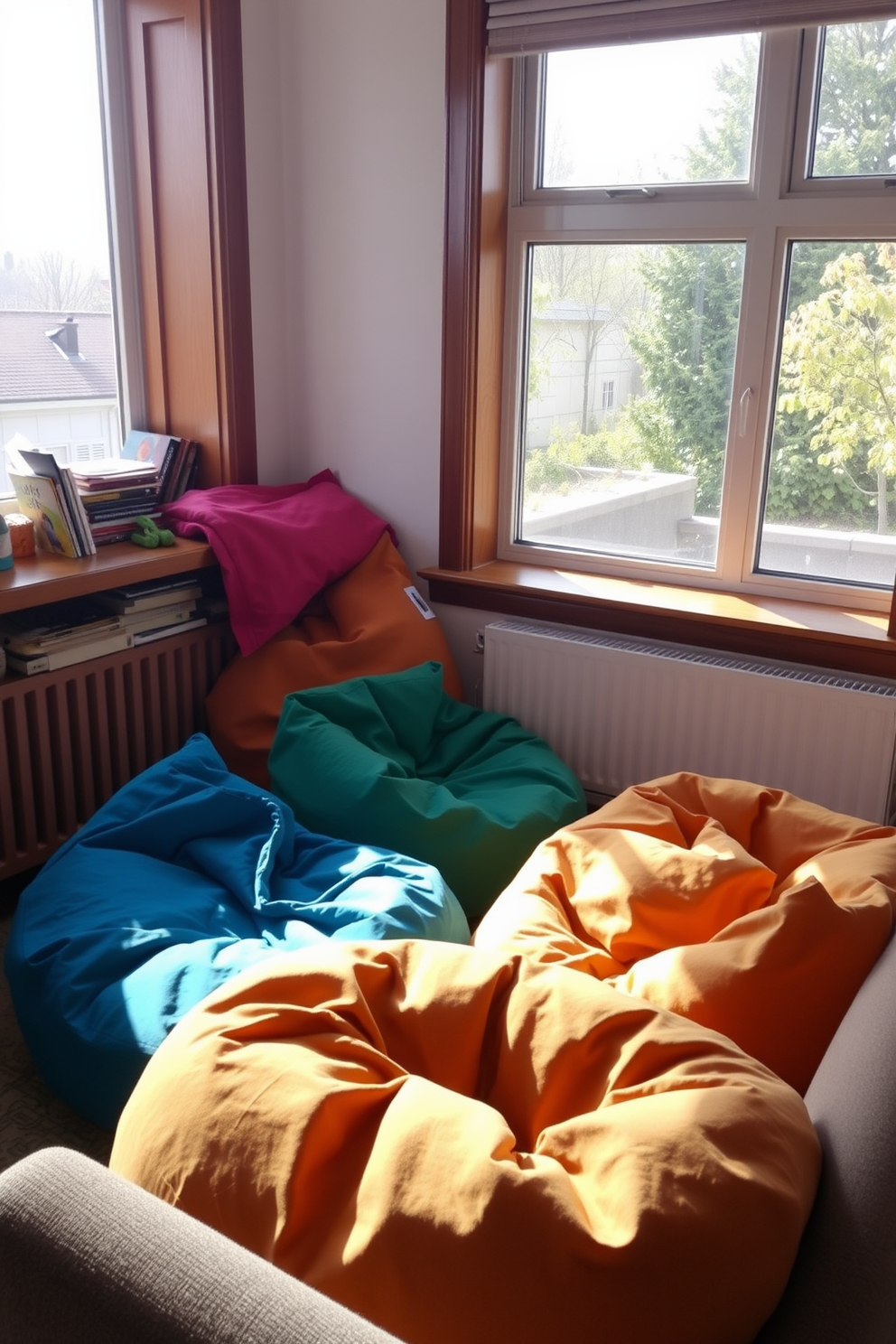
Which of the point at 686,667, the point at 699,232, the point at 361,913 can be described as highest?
the point at 699,232

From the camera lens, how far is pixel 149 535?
9.87 ft

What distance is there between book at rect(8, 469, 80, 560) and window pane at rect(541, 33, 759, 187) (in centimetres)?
159

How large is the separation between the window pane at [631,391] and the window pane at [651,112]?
0.18 m

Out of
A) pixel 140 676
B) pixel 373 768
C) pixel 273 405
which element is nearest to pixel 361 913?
pixel 373 768

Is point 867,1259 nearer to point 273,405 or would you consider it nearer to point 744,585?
point 744,585

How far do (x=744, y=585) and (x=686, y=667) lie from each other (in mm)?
348

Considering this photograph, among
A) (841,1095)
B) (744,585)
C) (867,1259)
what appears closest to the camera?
(867,1259)

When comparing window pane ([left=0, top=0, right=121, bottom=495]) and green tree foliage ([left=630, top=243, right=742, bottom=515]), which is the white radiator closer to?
green tree foliage ([left=630, top=243, right=742, bottom=515])

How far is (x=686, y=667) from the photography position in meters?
2.87

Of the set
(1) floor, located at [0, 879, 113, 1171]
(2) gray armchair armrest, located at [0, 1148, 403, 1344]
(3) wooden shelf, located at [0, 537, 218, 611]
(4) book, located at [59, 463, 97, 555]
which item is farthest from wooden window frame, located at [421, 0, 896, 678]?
(2) gray armchair armrest, located at [0, 1148, 403, 1344]

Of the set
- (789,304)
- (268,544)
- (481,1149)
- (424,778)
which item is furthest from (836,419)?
(481,1149)

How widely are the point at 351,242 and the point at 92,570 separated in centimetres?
128

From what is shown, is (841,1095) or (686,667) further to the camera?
(686,667)

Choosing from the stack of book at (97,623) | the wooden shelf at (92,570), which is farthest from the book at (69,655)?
the wooden shelf at (92,570)
